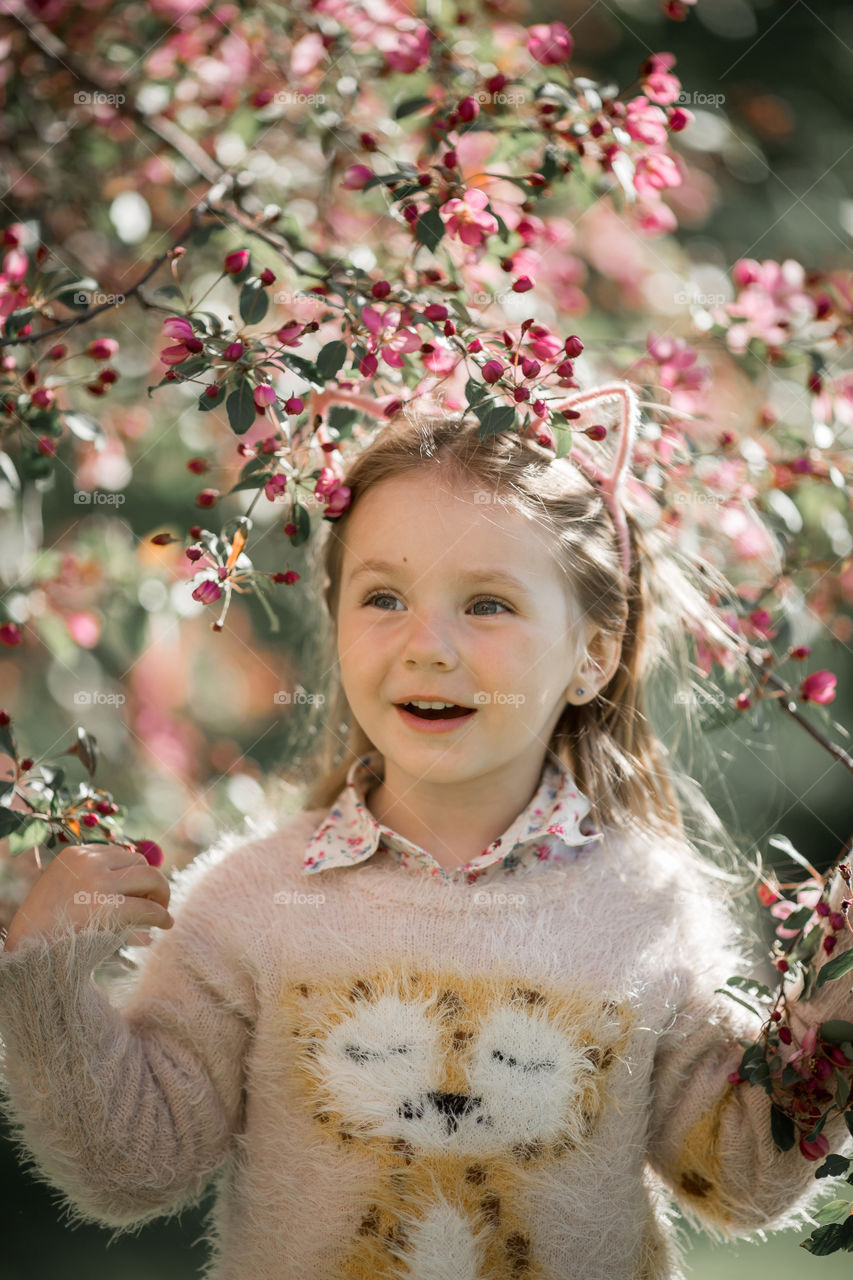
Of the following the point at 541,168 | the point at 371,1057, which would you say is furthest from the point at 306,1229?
the point at 541,168

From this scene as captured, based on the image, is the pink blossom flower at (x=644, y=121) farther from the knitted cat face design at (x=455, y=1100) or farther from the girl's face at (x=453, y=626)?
the knitted cat face design at (x=455, y=1100)

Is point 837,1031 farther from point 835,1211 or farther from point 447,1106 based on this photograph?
point 447,1106

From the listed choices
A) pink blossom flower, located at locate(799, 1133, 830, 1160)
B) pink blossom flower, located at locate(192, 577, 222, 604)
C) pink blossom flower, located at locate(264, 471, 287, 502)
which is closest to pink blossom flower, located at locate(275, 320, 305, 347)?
pink blossom flower, located at locate(264, 471, 287, 502)

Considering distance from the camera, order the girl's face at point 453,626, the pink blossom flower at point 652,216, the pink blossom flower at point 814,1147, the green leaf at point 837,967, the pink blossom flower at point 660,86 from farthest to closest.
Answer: the pink blossom flower at point 652,216 → the pink blossom flower at point 660,86 → the girl's face at point 453,626 → the pink blossom flower at point 814,1147 → the green leaf at point 837,967

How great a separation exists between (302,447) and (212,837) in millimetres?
867

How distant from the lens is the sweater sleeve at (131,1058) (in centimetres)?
126

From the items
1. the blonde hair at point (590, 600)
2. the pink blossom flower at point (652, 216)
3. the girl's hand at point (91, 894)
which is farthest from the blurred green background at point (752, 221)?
the girl's hand at point (91, 894)

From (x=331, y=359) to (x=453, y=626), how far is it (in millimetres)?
318

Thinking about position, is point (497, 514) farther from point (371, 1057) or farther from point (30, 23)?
point (30, 23)

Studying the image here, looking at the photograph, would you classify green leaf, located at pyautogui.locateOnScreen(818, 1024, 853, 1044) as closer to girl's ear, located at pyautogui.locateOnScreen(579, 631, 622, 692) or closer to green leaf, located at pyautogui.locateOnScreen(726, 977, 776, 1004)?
green leaf, located at pyautogui.locateOnScreen(726, 977, 776, 1004)

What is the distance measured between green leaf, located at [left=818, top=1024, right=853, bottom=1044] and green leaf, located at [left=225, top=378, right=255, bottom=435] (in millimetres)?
830

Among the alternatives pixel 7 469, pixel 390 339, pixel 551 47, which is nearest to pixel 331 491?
pixel 390 339

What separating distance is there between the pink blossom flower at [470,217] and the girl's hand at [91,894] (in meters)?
Result: 0.79

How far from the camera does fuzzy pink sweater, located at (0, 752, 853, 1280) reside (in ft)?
4.24
